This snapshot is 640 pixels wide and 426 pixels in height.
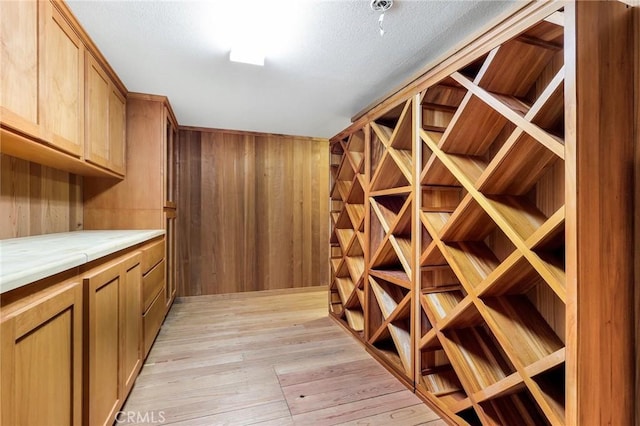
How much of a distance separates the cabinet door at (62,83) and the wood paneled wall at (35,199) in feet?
1.07

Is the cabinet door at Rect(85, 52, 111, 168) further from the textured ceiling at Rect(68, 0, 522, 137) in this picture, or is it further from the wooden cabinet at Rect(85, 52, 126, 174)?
the textured ceiling at Rect(68, 0, 522, 137)

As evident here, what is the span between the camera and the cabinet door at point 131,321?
1459mm

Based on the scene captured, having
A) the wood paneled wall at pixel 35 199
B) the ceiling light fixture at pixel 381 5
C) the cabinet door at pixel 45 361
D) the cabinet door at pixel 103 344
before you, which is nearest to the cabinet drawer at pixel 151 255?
the cabinet door at pixel 103 344

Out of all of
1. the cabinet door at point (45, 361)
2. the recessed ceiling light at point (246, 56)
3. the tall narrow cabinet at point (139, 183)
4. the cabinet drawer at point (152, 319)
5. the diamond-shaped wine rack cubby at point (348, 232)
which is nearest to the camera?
the cabinet door at point (45, 361)

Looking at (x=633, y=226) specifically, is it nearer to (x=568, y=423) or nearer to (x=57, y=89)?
(x=568, y=423)

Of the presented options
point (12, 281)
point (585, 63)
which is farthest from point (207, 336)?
point (585, 63)

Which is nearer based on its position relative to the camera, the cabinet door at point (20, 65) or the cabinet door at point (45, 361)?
the cabinet door at point (45, 361)

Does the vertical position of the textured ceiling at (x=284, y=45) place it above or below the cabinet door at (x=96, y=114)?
above

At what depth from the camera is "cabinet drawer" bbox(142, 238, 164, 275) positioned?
1.84m

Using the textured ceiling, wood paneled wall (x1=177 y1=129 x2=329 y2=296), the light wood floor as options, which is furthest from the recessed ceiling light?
the light wood floor

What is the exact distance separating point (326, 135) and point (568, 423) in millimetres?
3392

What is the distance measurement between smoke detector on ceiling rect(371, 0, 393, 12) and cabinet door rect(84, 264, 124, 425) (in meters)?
1.65

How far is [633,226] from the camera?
955 mm

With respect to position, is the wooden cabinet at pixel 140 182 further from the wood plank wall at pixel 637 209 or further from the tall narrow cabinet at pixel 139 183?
the wood plank wall at pixel 637 209
